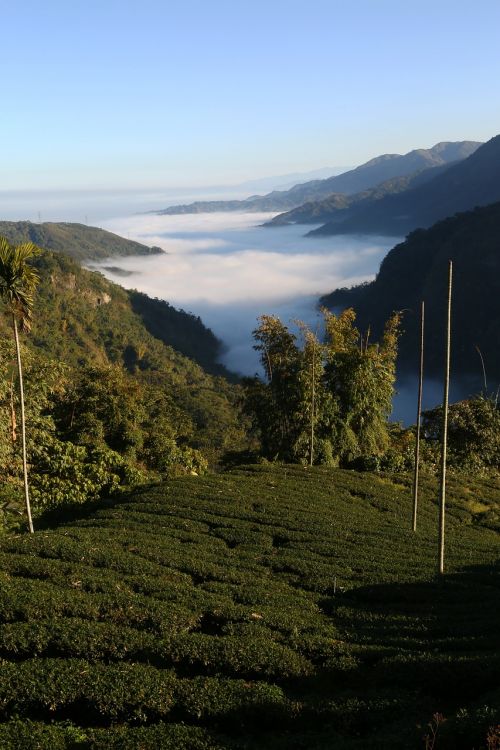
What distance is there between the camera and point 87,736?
31.1 ft

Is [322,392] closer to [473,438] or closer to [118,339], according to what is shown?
[473,438]

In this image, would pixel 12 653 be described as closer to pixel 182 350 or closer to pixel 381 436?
pixel 381 436

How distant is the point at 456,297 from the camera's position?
170250 millimetres

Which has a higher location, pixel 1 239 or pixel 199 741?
pixel 1 239

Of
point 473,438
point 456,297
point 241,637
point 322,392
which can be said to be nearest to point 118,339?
point 456,297

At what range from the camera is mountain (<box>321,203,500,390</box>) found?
500ft

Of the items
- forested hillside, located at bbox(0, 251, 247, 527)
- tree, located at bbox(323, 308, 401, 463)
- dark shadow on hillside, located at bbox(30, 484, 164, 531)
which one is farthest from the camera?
tree, located at bbox(323, 308, 401, 463)

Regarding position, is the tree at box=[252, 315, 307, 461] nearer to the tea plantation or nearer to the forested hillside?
the forested hillside

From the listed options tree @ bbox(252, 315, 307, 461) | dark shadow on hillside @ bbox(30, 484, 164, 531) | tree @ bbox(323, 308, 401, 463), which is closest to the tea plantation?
dark shadow on hillside @ bbox(30, 484, 164, 531)

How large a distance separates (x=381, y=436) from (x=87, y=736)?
3804 cm

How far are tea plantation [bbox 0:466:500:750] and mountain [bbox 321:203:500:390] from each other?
408 ft

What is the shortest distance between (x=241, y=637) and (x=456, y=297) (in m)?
170

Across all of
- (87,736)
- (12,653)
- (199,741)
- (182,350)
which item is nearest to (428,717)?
(199,741)

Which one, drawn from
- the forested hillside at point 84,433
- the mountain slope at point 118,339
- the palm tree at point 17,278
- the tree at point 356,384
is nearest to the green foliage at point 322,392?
the tree at point 356,384
